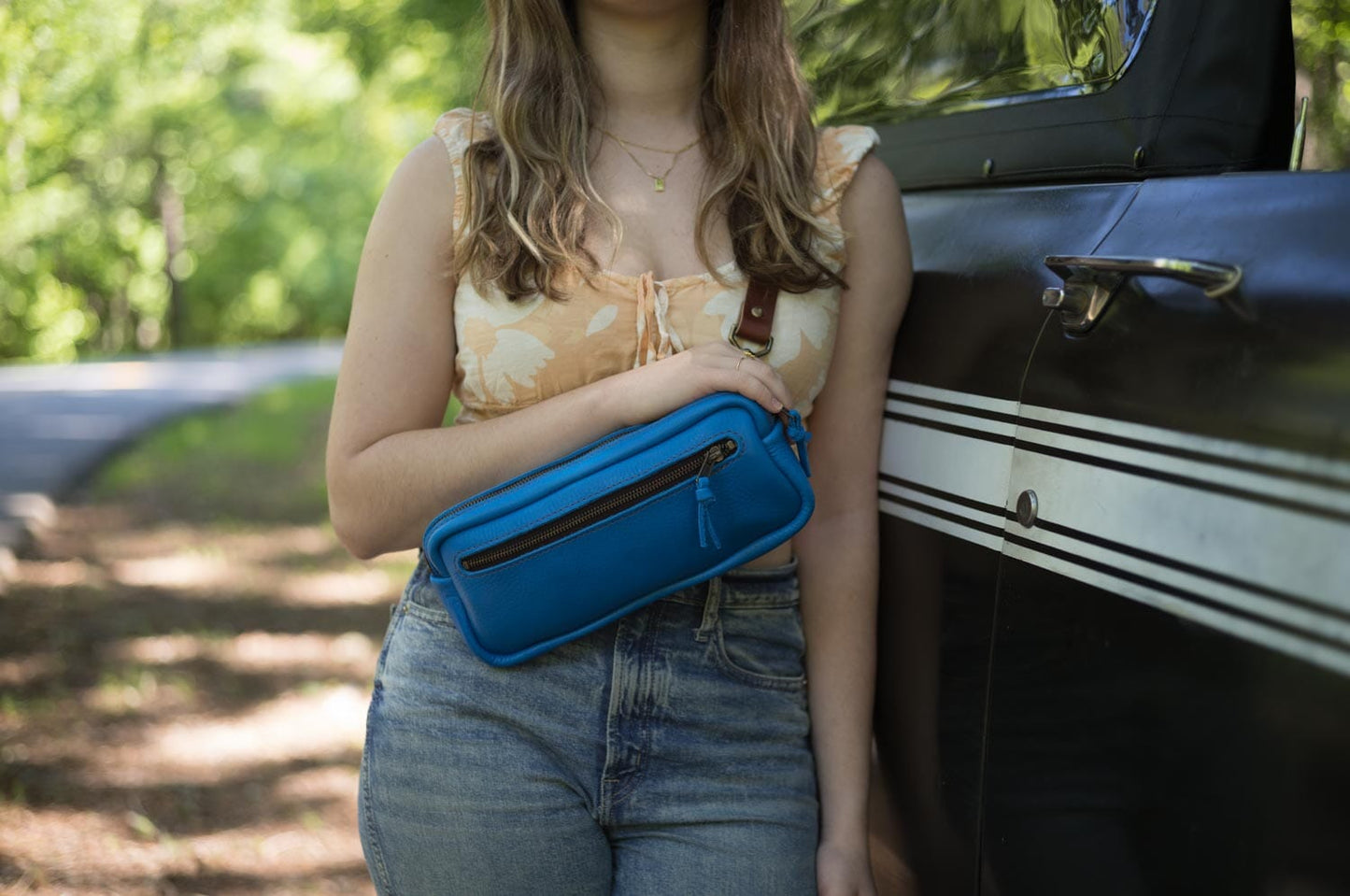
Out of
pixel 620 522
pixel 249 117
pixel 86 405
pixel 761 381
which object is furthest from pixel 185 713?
pixel 249 117

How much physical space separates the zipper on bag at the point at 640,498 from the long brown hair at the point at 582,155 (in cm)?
32

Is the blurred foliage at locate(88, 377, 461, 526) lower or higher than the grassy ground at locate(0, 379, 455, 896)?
higher

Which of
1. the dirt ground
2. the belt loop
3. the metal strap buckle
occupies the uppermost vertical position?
the metal strap buckle

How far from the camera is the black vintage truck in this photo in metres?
1.21

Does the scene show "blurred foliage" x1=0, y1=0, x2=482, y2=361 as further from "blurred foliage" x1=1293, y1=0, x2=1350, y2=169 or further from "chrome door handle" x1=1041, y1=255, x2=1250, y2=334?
"blurred foliage" x1=1293, y1=0, x2=1350, y2=169

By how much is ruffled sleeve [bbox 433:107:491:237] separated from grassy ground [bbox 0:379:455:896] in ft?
7.81

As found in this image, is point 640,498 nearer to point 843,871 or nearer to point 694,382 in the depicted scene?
point 694,382

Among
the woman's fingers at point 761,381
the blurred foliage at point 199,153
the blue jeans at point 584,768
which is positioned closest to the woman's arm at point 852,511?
the blue jeans at point 584,768

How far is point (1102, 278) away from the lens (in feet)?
4.82

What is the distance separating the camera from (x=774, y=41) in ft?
6.66

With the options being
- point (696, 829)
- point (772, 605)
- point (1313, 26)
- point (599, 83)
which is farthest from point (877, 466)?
point (1313, 26)

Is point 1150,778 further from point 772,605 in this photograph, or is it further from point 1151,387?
point 772,605

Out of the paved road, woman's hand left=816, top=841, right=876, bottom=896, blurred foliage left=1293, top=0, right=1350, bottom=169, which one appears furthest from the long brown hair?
the paved road

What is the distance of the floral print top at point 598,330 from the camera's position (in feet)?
5.83
